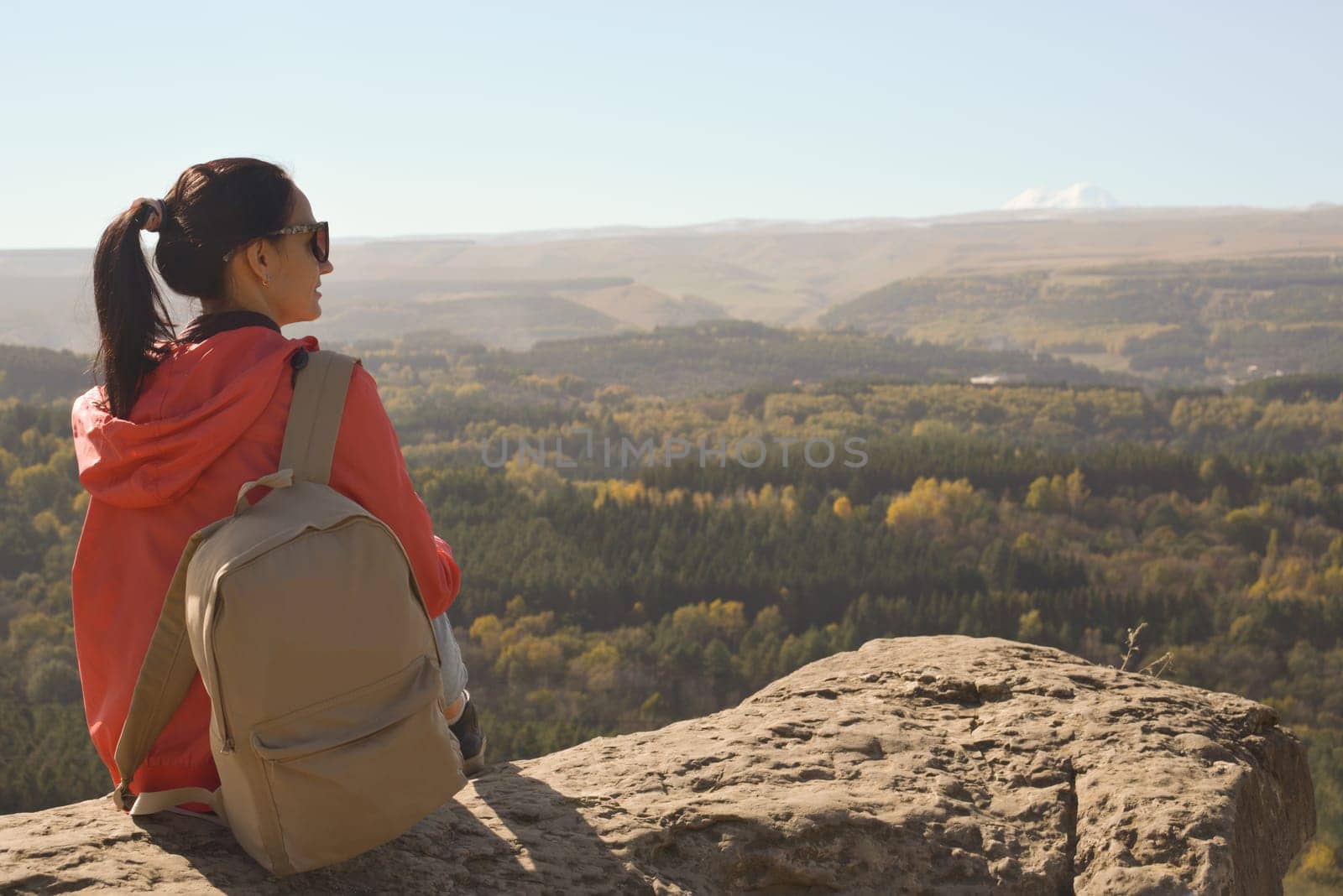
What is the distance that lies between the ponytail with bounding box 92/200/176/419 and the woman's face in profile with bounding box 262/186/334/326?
1.22 feet

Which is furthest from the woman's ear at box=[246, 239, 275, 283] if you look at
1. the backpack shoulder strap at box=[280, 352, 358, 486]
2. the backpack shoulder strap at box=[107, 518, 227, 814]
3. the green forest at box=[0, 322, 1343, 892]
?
the green forest at box=[0, 322, 1343, 892]

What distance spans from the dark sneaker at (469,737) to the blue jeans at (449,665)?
0.67ft

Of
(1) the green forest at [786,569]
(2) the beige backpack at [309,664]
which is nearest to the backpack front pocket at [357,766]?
(2) the beige backpack at [309,664]

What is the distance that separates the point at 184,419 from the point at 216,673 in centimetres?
84

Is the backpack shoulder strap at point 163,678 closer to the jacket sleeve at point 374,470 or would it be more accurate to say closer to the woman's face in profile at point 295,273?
the jacket sleeve at point 374,470

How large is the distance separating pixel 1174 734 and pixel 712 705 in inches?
2199

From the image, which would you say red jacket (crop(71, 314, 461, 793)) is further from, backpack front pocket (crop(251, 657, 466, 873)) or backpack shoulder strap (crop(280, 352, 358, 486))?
backpack front pocket (crop(251, 657, 466, 873))

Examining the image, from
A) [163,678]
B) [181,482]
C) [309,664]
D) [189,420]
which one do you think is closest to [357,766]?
[309,664]

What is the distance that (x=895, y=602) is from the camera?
7069 cm

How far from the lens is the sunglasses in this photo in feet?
13.5

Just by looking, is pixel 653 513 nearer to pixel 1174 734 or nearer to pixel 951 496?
pixel 951 496

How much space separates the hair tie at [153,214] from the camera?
3944 millimetres

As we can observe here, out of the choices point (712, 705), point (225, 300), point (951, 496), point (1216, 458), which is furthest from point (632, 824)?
point (1216, 458)

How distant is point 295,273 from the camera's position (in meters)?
4.20
